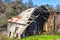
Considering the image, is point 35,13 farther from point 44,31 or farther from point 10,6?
point 10,6

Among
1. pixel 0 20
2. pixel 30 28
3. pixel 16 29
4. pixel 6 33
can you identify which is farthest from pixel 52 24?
pixel 0 20

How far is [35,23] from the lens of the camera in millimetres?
23344

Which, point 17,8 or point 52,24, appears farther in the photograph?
point 17,8

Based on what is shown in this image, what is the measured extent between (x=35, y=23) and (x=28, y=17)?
119cm

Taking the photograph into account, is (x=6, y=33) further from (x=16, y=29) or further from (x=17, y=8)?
(x=17, y=8)

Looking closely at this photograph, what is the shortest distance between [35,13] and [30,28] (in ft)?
8.02

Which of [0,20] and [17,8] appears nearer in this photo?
[0,20]

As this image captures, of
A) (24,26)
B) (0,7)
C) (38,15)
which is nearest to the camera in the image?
(24,26)

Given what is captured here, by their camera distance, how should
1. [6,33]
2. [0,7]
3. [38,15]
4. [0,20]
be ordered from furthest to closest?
[0,7] < [0,20] < [6,33] < [38,15]

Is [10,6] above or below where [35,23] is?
above

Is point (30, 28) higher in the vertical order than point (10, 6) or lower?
lower

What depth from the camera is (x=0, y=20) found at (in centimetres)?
3297

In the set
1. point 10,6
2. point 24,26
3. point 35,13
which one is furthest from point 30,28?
point 10,6

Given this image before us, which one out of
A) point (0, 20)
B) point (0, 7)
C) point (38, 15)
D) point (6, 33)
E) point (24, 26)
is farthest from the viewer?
point (0, 7)
